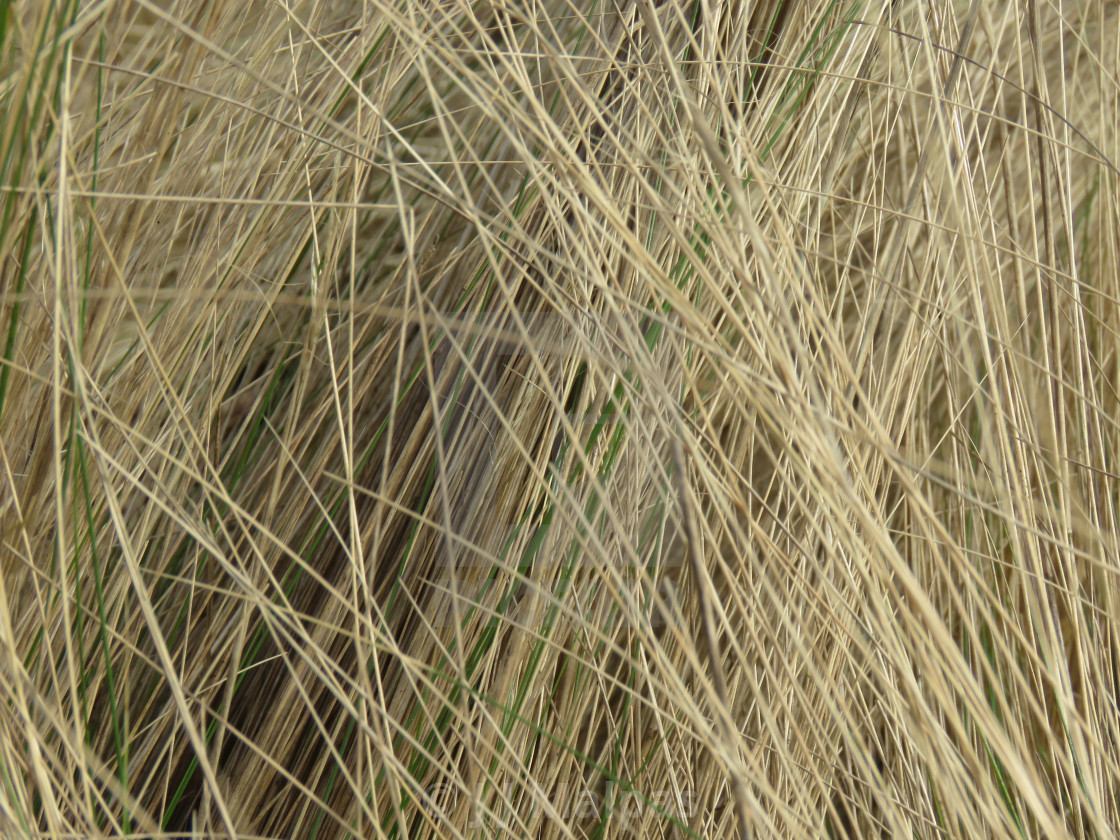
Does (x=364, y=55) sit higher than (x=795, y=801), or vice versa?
(x=364, y=55)

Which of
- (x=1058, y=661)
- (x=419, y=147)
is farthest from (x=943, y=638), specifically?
(x=419, y=147)

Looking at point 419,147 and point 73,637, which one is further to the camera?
point 419,147

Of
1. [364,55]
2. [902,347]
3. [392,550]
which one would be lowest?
[392,550]

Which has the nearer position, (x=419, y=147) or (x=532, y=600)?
(x=532, y=600)

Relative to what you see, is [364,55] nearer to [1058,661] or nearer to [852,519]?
[852,519]

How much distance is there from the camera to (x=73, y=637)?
0.69 m

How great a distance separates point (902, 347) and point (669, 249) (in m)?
0.22

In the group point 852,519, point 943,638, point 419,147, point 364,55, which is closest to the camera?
point 943,638

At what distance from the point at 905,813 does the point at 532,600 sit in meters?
0.37

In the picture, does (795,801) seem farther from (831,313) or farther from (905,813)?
(831,313)

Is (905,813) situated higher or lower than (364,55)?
lower

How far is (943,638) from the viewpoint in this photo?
1.35ft

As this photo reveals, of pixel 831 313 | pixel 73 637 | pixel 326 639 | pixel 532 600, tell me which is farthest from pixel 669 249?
pixel 73 637

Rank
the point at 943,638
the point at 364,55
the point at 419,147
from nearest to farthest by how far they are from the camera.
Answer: the point at 943,638
the point at 364,55
the point at 419,147
